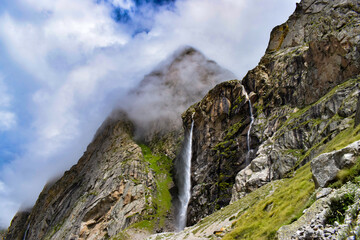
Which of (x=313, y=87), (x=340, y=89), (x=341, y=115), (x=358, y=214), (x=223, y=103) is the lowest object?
(x=358, y=214)

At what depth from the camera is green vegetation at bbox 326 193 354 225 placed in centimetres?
989

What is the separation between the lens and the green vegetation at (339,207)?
9.89 metres

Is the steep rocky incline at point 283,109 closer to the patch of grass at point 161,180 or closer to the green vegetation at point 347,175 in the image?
the patch of grass at point 161,180

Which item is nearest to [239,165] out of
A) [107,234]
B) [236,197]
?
[236,197]

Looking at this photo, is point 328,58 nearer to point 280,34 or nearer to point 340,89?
point 340,89

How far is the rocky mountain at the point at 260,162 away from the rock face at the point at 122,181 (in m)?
0.68

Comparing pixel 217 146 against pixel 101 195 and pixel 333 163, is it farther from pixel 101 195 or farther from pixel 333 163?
pixel 333 163

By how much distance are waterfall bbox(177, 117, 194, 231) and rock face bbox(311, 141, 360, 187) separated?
8013 centimetres

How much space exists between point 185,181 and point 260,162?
4926cm

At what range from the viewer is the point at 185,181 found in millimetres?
102125

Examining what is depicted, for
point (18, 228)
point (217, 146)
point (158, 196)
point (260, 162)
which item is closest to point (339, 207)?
point (260, 162)

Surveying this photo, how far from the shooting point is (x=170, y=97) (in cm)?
19500

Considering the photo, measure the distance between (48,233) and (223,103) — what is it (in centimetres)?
10699

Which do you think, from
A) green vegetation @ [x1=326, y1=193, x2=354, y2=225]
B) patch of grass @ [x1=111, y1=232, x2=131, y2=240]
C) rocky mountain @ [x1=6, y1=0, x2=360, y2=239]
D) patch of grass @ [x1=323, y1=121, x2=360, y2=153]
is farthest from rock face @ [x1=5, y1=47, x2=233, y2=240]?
green vegetation @ [x1=326, y1=193, x2=354, y2=225]
